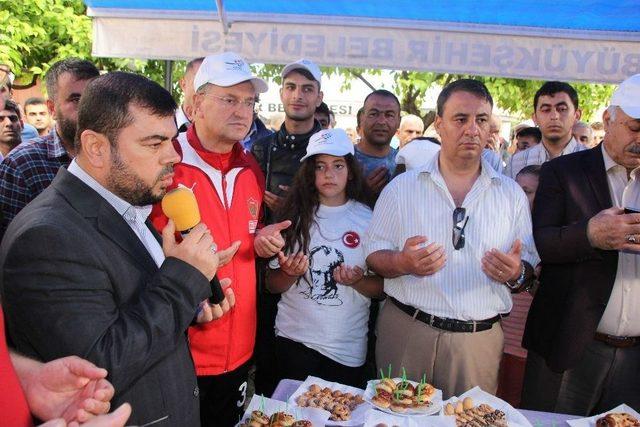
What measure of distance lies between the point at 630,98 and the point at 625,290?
3.25 ft

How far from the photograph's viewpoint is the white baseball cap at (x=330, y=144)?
10.8 feet

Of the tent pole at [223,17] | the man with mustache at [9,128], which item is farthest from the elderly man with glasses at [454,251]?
the man with mustache at [9,128]

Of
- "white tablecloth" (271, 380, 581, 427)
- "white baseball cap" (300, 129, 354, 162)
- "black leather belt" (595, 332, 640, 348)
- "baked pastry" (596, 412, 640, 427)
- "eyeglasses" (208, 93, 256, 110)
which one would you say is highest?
"eyeglasses" (208, 93, 256, 110)

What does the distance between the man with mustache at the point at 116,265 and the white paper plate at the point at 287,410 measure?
369 mm

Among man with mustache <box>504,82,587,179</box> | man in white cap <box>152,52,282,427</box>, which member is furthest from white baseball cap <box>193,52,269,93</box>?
man with mustache <box>504,82,587,179</box>

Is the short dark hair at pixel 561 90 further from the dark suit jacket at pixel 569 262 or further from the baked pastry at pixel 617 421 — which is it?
the baked pastry at pixel 617 421

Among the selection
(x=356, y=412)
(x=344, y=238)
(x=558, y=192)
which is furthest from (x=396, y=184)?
(x=356, y=412)

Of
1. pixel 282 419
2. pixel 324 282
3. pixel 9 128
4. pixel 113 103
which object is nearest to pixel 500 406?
pixel 282 419

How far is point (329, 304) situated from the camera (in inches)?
121

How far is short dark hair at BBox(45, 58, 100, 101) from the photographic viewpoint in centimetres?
300

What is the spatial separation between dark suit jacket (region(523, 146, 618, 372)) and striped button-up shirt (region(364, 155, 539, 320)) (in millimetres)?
143

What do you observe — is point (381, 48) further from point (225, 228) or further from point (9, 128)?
point (9, 128)

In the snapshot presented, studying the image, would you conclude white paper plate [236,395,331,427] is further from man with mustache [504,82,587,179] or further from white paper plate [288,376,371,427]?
man with mustache [504,82,587,179]

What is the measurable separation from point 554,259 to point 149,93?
218 cm
